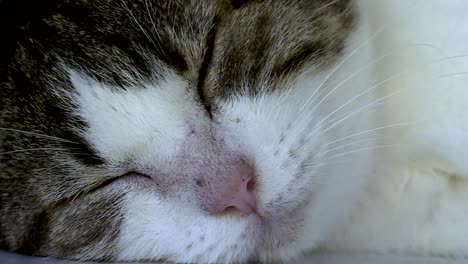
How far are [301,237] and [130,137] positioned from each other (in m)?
0.32

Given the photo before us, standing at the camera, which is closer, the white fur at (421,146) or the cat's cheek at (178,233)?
the cat's cheek at (178,233)

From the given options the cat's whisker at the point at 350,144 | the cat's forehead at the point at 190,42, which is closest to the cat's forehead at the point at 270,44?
the cat's forehead at the point at 190,42

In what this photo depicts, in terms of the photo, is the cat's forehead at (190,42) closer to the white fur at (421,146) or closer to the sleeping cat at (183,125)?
the sleeping cat at (183,125)

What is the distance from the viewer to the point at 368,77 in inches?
45.0

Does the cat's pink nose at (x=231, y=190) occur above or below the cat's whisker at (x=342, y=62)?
below

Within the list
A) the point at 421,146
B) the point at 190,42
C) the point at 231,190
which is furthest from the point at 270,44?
the point at 421,146

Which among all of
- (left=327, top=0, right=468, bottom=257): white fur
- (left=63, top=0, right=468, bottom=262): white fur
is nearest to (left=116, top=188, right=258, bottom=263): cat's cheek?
(left=63, top=0, right=468, bottom=262): white fur

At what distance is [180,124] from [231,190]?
0.44ft

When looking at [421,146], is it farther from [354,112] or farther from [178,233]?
[178,233]

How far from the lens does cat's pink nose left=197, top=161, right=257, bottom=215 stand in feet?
3.12

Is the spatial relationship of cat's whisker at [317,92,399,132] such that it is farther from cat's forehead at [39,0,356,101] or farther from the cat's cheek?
the cat's cheek

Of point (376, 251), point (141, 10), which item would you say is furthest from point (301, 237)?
point (141, 10)

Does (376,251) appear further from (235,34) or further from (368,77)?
(235,34)

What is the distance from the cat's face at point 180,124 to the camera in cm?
97
